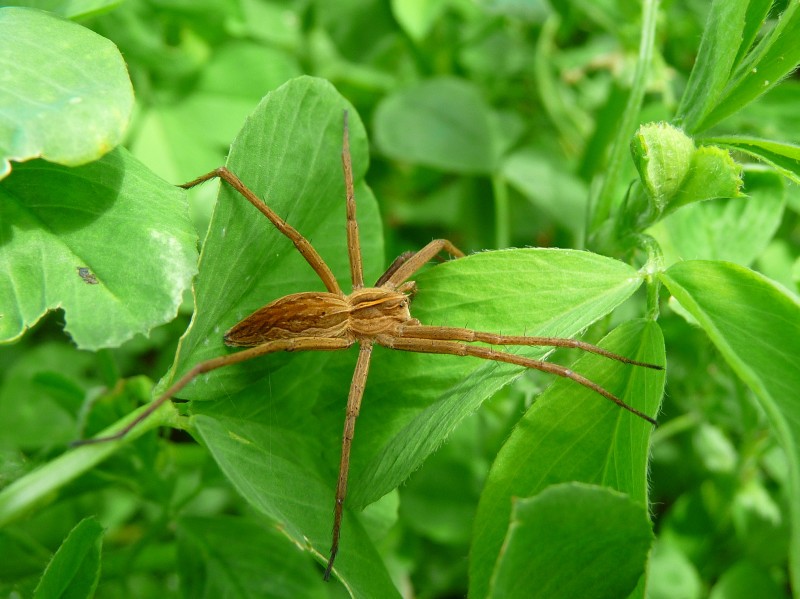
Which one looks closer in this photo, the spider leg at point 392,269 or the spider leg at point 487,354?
the spider leg at point 487,354

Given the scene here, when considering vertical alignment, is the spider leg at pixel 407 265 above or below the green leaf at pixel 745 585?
above

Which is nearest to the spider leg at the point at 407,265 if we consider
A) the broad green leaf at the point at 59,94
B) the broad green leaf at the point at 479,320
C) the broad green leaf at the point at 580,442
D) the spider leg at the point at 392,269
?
the spider leg at the point at 392,269

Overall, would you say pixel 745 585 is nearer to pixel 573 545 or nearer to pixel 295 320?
pixel 573 545

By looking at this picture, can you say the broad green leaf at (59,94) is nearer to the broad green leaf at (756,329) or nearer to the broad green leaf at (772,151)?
the broad green leaf at (756,329)

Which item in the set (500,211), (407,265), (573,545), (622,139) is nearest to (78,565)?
(573,545)

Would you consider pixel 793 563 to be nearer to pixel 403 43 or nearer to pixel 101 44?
pixel 101 44

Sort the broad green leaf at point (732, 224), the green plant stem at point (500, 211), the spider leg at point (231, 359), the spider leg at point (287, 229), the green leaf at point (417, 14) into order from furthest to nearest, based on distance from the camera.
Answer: the green leaf at point (417, 14) → the green plant stem at point (500, 211) → the broad green leaf at point (732, 224) → the spider leg at point (287, 229) → the spider leg at point (231, 359)

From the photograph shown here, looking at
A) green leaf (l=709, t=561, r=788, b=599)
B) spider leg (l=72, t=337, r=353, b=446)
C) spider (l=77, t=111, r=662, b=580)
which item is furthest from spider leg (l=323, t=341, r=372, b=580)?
green leaf (l=709, t=561, r=788, b=599)
